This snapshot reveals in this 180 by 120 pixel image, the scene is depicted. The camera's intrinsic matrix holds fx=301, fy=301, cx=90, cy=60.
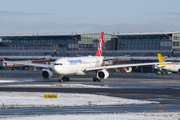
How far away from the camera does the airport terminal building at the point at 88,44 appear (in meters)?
140

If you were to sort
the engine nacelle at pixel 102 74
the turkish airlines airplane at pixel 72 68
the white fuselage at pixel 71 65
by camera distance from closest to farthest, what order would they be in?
1. the white fuselage at pixel 71 65
2. the turkish airlines airplane at pixel 72 68
3. the engine nacelle at pixel 102 74

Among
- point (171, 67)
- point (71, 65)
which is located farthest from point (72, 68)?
point (171, 67)

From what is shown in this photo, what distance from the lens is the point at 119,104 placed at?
24875mm

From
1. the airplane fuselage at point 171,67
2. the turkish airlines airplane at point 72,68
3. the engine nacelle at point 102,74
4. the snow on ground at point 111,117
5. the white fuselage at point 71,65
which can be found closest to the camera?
the snow on ground at point 111,117

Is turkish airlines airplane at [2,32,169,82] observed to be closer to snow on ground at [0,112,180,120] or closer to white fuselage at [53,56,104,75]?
white fuselage at [53,56,104,75]

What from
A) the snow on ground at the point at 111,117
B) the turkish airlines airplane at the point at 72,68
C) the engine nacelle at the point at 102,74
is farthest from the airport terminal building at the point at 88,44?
the snow on ground at the point at 111,117

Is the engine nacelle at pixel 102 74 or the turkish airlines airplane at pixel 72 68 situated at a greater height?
the turkish airlines airplane at pixel 72 68

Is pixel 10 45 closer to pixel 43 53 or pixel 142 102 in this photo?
pixel 43 53

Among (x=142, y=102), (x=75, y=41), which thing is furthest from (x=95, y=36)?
(x=142, y=102)

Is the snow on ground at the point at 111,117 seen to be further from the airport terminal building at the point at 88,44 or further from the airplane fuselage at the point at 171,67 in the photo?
the airport terminal building at the point at 88,44

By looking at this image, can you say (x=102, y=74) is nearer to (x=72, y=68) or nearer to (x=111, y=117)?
(x=72, y=68)

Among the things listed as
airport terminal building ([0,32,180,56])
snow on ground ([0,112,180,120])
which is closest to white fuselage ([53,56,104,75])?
snow on ground ([0,112,180,120])

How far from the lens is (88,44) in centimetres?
16238

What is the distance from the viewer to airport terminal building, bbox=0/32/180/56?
14050cm
